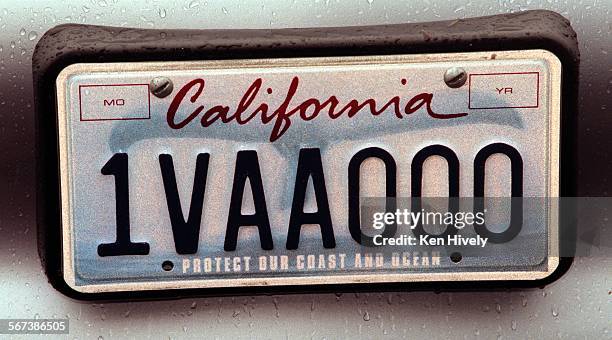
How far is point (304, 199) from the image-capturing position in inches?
47.1

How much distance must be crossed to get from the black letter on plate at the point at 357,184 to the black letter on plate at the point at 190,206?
22 cm

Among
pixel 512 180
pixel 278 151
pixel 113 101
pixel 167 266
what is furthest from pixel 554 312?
pixel 113 101

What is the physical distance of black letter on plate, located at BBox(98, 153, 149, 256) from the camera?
1.18 metres

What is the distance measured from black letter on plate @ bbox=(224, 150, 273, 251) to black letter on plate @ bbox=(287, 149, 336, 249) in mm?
39

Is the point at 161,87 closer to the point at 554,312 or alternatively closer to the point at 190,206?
the point at 190,206

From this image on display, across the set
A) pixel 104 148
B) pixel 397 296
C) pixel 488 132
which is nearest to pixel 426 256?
pixel 397 296

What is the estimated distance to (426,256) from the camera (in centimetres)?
122

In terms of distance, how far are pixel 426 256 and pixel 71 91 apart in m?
0.59

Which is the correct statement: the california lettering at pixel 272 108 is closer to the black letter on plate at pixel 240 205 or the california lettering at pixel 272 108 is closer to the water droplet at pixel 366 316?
the black letter on plate at pixel 240 205

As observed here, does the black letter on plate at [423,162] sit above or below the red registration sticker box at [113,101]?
below

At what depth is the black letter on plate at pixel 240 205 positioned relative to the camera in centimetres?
118

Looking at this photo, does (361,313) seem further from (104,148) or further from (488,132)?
(104,148)

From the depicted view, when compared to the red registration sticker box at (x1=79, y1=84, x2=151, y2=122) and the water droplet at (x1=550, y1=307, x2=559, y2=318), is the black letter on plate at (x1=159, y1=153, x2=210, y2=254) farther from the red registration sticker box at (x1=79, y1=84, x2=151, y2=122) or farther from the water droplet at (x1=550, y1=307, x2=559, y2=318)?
the water droplet at (x1=550, y1=307, x2=559, y2=318)

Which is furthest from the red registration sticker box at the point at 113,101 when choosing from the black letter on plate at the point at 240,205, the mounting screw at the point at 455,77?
the mounting screw at the point at 455,77
